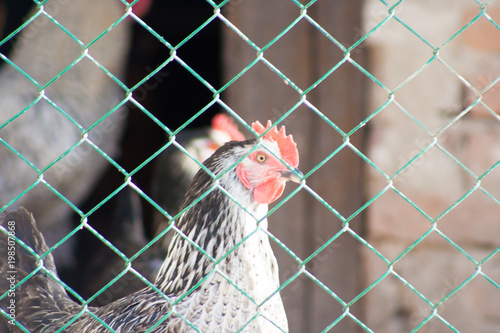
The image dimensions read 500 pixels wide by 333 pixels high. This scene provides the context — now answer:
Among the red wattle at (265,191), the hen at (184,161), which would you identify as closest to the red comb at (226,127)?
the hen at (184,161)

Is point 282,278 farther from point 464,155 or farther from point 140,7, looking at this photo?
point 140,7

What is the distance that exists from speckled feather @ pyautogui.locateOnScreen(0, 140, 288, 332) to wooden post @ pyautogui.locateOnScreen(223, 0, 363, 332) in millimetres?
1484

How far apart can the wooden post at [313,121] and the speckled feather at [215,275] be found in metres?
1.48

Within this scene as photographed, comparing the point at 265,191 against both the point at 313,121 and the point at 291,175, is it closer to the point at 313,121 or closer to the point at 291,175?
the point at 291,175

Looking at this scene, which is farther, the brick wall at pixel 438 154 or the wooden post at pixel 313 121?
the wooden post at pixel 313 121

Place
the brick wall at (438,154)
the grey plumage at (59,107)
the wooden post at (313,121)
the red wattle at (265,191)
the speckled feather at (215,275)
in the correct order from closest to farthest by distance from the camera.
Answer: the speckled feather at (215,275), the red wattle at (265,191), the brick wall at (438,154), the grey plumage at (59,107), the wooden post at (313,121)

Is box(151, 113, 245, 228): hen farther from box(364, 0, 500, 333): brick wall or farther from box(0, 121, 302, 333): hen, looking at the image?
box(0, 121, 302, 333): hen

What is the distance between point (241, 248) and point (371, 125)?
1.42 metres

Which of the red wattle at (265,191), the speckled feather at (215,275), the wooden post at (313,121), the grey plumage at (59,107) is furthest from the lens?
the wooden post at (313,121)

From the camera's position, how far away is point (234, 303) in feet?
6.24

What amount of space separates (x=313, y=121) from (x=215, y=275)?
71.1 inches

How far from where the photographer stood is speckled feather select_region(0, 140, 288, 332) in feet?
6.17

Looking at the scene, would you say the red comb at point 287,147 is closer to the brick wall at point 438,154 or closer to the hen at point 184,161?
the brick wall at point 438,154

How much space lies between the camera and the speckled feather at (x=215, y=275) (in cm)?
188
